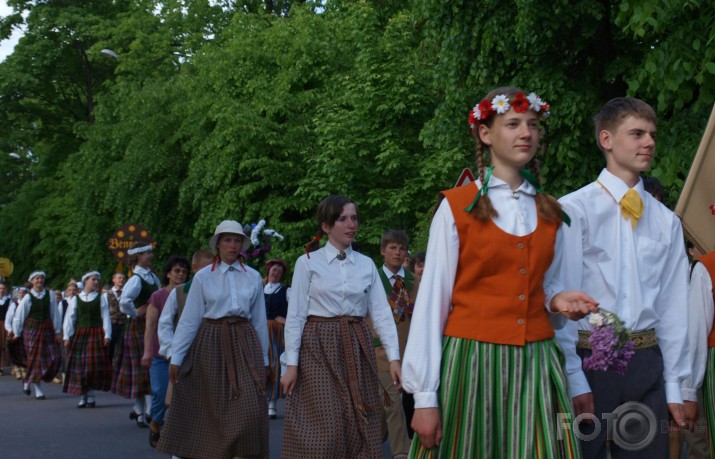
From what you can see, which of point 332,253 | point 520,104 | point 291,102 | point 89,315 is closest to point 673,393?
point 520,104

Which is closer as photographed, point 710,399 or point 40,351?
point 710,399

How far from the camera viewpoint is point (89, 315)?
1752 centimetres

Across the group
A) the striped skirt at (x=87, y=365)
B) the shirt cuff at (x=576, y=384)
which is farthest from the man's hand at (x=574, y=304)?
the striped skirt at (x=87, y=365)

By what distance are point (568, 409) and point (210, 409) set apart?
541cm

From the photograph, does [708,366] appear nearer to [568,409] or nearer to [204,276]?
[568,409]

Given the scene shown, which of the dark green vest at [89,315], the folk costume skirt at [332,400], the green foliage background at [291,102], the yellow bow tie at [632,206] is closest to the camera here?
the yellow bow tie at [632,206]

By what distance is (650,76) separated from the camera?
1280 cm

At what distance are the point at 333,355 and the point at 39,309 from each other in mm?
15396

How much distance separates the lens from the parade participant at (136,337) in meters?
14.4

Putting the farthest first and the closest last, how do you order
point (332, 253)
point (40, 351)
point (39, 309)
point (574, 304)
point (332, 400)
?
point (39, 309)
point (40, 351)
point (332, 253)
point (332, 400)
point (574, 304)

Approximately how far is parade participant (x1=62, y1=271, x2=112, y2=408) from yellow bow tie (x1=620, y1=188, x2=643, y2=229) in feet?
42.2

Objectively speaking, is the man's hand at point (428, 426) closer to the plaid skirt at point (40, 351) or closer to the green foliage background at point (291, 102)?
the green foliage background at point (291, 102)

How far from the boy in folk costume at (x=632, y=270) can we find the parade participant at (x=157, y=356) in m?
7.85

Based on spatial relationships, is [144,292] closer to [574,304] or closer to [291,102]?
[574,304]
